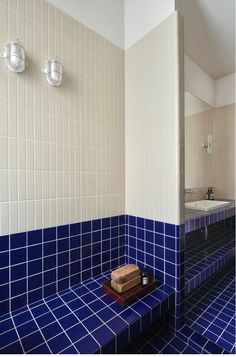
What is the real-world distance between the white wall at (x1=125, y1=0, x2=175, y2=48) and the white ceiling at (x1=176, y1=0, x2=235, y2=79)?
0.09m

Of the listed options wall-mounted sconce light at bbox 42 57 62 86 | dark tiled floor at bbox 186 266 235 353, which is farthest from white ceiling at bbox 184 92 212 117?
dark tiled floor at bbox 186 266 235 353

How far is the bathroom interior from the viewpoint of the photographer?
100cm

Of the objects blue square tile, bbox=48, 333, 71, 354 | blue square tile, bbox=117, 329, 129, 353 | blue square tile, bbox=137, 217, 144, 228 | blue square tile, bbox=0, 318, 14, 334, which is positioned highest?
blue square tile, bbox=137, 217, 144, 228

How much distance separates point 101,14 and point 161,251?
183 centimetres

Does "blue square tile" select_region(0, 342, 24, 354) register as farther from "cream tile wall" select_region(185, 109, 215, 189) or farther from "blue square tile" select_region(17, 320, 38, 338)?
"cream tile wall" select_region(185, 109, 215, 189)

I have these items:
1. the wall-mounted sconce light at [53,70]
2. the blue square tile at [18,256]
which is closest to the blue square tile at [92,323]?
the blue square tile at [18,256]

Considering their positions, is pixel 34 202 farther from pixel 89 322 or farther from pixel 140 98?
pixel 140 98

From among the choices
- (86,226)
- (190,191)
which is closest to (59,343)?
(86,226)

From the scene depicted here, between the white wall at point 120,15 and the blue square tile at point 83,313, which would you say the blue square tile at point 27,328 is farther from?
the white wall at point 120,15

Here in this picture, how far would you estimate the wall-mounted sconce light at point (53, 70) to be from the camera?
1.08 meters

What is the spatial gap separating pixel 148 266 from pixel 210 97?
2359 mm

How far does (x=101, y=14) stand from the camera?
1411 millimetres

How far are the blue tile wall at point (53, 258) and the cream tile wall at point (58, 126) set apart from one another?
73 millimetres

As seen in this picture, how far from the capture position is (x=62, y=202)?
1.21 meters
